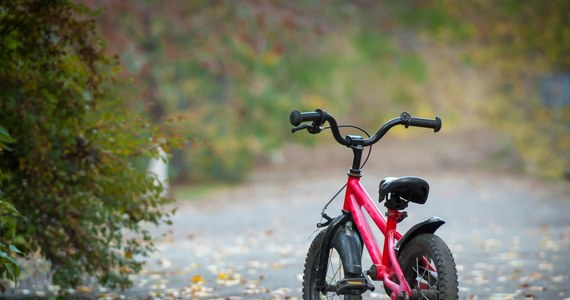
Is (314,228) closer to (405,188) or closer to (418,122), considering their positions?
(418,122)

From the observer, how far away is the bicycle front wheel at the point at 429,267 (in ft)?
16.9

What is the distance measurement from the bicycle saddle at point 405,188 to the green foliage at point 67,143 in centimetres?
286

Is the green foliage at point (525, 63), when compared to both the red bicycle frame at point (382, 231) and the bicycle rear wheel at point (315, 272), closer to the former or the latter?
the bicycle rear wheel at point (315, 272)

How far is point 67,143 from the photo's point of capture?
7.70 m

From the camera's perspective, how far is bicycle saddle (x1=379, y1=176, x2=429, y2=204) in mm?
5375

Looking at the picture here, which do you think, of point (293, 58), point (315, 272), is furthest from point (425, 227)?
point (293, 58)

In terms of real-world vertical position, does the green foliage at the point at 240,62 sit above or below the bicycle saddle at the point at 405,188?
above

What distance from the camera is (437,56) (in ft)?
135

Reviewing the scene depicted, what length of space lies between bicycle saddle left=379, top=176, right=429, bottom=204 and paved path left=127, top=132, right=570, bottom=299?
2740 mm

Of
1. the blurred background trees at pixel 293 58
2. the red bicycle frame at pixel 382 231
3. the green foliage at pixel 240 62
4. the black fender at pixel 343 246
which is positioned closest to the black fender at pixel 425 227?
the red bicycle frame at pixel 382 231

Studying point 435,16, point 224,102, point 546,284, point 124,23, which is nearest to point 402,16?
point 435,16

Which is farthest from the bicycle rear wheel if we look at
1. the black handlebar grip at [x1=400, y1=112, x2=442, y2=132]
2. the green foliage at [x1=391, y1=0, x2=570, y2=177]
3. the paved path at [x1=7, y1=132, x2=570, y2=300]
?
the green foliage at [x1=391, y1=0, x2=570, y2=177]

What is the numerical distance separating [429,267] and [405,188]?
422 mm

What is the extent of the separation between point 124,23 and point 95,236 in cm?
1581
